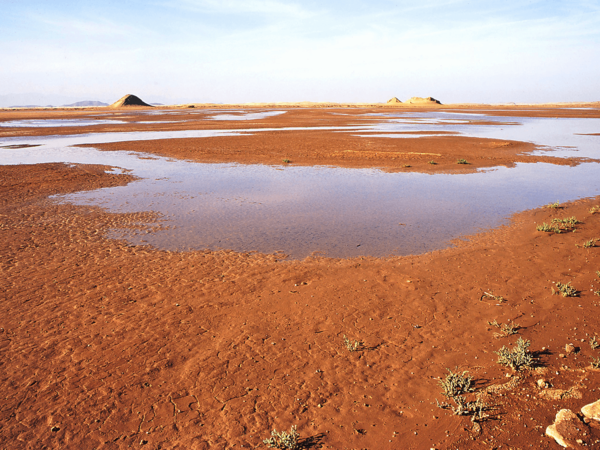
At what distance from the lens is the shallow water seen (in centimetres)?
977

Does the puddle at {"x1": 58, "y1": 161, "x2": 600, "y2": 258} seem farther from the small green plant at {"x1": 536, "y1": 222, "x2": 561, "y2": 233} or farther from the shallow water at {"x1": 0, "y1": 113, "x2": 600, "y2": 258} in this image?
the small green plant at {"x1": 536, "y1": 222, "x2": 561, "y2": 233}

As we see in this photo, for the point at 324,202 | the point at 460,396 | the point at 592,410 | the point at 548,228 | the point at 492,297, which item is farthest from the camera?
the point at 324,202

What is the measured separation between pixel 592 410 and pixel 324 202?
10146 millimetres

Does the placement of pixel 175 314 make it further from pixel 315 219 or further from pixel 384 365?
pixel 315 219

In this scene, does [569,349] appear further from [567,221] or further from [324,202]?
[324,202]

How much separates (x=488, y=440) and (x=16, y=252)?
1021cm

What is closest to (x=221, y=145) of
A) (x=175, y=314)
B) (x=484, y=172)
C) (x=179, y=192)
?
(x=179, y=192)

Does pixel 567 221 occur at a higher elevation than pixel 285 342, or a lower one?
higher

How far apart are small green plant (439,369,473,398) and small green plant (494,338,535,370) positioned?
2.06ft

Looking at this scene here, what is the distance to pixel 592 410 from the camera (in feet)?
12.2

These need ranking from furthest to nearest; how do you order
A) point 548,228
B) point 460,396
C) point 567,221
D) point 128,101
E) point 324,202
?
1. point 128,101
2. point 324,202
3. point 567,221
4. point 548,228
5. point 460,396

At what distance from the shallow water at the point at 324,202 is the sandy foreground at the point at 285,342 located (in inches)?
37.9

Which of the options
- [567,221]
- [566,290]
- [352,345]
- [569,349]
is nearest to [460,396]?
[352,345]

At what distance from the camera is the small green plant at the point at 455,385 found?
14.3 ft
